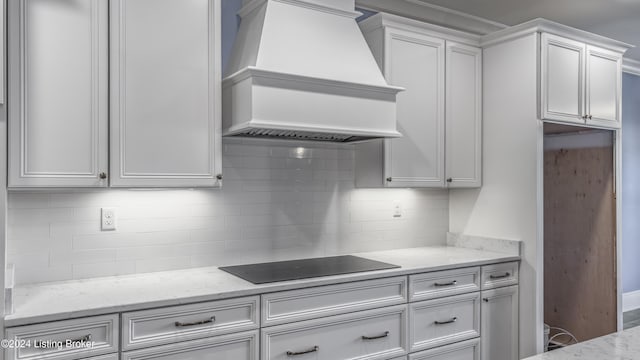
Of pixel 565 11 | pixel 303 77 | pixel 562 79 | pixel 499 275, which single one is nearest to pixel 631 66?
pixel 565 11

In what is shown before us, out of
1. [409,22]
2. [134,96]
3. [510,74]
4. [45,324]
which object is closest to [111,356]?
[45,324]

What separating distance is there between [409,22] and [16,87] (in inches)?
88.0

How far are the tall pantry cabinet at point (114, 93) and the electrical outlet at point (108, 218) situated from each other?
1.16 feet

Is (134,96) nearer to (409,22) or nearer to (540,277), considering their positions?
(409,22)

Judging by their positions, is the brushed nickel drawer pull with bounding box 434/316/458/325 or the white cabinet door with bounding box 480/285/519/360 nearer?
the brushed nickel drawer pull with bounding box 434/316/458/325

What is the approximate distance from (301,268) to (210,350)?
0.72 m

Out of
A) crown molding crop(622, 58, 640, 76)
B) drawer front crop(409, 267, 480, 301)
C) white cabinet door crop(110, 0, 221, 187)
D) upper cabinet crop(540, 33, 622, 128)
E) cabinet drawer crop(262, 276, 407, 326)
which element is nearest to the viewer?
white cabinet door crop(110, 0, 221, 187)

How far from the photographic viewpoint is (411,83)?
125 inches

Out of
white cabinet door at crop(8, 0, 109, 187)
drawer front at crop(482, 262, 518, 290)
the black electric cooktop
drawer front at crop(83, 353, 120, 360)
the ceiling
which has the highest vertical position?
the ceiling

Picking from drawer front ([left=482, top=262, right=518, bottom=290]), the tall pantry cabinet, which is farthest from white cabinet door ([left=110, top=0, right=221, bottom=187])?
drawer front ([left=482, top=262, right=518, bottom=290])

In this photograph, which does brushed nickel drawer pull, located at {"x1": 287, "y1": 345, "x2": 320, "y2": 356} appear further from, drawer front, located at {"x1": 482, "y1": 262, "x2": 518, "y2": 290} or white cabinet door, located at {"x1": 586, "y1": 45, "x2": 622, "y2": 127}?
white cabinet door, located at {"x1": 586, "y1": 45, "x2": 622, "y2": 127}

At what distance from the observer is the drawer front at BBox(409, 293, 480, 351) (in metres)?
2.81

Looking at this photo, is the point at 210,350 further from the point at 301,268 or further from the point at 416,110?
the point at 416,110

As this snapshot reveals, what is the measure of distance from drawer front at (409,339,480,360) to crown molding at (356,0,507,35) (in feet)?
7.46
